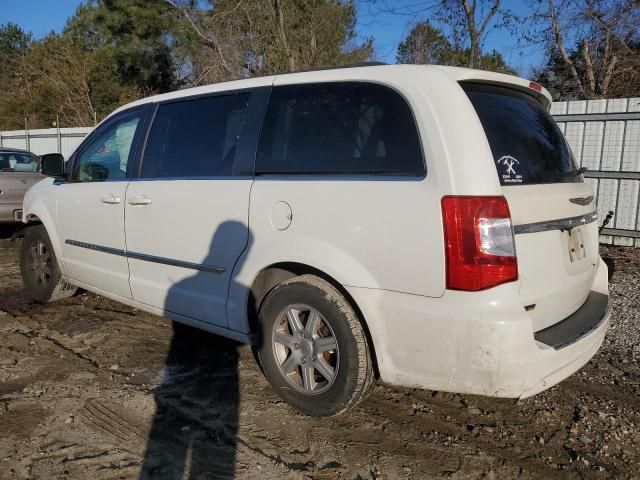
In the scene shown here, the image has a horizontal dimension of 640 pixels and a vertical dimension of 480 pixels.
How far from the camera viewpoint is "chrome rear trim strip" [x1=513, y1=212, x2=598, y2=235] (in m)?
2.55

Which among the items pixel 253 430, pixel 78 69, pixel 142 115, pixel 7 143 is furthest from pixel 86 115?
pixel 253 430

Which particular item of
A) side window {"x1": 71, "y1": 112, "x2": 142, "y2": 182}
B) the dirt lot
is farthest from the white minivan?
side window {"x1": 71, "y1": 112, "x2": 142, "y2": 182}

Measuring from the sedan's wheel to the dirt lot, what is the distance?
185mm

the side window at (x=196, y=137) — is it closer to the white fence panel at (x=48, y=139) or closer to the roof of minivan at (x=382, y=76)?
the roof of minivan at (x=382, y=76)

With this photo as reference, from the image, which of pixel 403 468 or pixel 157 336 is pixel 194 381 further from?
pixel 403 468

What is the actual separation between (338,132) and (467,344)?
1326 mm

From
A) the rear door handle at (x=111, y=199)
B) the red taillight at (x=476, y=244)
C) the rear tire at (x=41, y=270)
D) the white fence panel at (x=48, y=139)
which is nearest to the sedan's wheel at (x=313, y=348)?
the red taillight at (x=476, y=244)

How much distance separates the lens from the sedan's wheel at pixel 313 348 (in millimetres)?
2777

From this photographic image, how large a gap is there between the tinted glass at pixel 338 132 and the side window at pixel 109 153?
1.53m

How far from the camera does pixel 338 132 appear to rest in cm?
297

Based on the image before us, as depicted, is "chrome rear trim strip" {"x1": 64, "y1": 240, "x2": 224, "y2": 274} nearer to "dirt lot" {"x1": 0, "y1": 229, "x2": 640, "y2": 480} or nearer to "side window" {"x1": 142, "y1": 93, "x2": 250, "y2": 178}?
"side window" {"x1": 142, "y1": 93, "x2": 250, "y2": 178}

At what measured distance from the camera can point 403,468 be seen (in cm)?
262

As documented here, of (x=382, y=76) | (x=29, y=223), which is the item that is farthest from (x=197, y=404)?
(x=29, y=223)

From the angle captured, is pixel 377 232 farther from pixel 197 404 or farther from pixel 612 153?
pixel 612 153
